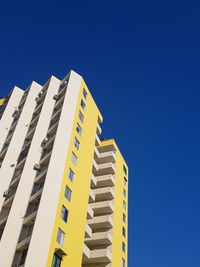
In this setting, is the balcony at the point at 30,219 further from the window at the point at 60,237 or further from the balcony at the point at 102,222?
the balcony at the point at 102,222

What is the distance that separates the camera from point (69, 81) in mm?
47062

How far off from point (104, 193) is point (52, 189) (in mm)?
17033

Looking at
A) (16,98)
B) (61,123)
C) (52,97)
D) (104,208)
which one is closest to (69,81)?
(52,97)

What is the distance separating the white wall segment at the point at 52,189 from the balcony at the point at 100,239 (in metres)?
12.8

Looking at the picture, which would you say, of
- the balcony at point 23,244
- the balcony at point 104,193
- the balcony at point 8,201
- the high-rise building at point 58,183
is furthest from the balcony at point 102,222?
the balcony at point 23,244

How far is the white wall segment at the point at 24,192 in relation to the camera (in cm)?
2947

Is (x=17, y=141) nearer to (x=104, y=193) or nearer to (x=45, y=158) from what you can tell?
(x=45, y=158)

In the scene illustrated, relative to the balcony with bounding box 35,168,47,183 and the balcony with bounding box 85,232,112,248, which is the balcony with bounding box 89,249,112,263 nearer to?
the balcony with bounding box 85,232,112,248

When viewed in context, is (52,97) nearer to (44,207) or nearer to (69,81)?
(69,81)

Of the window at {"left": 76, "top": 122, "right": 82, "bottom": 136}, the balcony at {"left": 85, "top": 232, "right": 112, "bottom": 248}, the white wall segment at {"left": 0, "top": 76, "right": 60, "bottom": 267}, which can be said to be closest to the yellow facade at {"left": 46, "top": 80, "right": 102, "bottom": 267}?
the window at {"left": 76, "top": 122, "right": 82, "bottom": 136}

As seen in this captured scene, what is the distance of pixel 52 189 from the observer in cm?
3250

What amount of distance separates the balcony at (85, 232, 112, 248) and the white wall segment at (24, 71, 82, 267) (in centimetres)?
1284

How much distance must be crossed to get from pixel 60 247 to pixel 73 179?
29.7ft

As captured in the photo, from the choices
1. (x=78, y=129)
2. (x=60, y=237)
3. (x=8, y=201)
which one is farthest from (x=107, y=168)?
(x=60, y=237)
